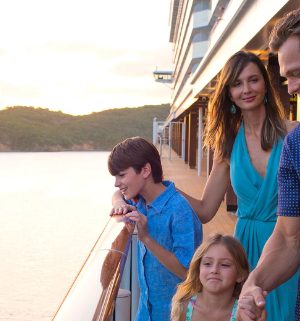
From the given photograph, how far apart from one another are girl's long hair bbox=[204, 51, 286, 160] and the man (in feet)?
2.57

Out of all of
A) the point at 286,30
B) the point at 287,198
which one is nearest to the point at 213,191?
the point at 287,198

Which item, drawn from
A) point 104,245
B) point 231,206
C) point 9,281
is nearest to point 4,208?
point 9,281

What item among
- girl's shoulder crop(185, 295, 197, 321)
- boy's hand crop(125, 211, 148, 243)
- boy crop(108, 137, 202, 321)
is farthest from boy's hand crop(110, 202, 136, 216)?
girl's shoulder crop(185, 295, 197, 321)

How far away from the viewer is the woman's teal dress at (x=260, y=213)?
2174 millimetres

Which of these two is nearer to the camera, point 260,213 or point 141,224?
point 141,224

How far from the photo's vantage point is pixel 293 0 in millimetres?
3561

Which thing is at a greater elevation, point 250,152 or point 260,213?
point 250,152

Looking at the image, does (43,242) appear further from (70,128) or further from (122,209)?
(70,128)

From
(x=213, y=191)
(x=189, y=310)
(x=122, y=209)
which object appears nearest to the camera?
(x=189, y=310)

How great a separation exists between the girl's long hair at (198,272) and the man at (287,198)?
35 cm

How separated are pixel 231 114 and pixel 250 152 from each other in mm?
209

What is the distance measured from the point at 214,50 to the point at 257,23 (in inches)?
153

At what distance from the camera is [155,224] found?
7.20ft

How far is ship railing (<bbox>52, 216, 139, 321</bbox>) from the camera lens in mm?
1379
